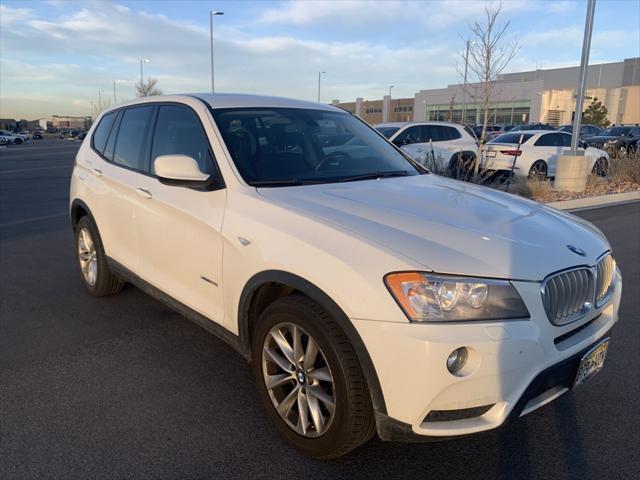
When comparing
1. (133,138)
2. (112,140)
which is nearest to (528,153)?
(112,140)

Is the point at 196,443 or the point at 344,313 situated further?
the point at 196,443

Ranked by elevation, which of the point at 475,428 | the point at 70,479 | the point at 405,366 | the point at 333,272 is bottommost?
the point at 70,479

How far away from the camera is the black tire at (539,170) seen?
13648 mm

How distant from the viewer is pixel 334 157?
372 centimetres

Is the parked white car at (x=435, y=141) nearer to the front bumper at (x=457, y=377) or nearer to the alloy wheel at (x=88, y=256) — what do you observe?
the alloy wheel at (x=88, y=256)

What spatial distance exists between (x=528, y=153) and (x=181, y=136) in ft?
39.0

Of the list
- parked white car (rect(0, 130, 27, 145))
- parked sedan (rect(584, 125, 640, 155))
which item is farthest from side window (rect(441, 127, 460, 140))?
parked white car (rect(0, 130, 27, 145))

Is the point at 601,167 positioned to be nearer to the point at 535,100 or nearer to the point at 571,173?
the point at 571,173

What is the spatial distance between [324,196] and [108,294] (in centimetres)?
294

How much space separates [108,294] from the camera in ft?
16.3

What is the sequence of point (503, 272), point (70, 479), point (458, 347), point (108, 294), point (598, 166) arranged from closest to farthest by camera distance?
point (458, 347) → point (503, 272) → point (70, 479) → point (108, 294) → point (598, 166)

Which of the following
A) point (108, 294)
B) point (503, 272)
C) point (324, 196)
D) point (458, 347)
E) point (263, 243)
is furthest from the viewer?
point (108, 294)

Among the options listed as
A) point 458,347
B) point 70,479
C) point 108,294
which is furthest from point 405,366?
point 108,294

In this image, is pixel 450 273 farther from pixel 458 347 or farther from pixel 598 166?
pixel 598 166
